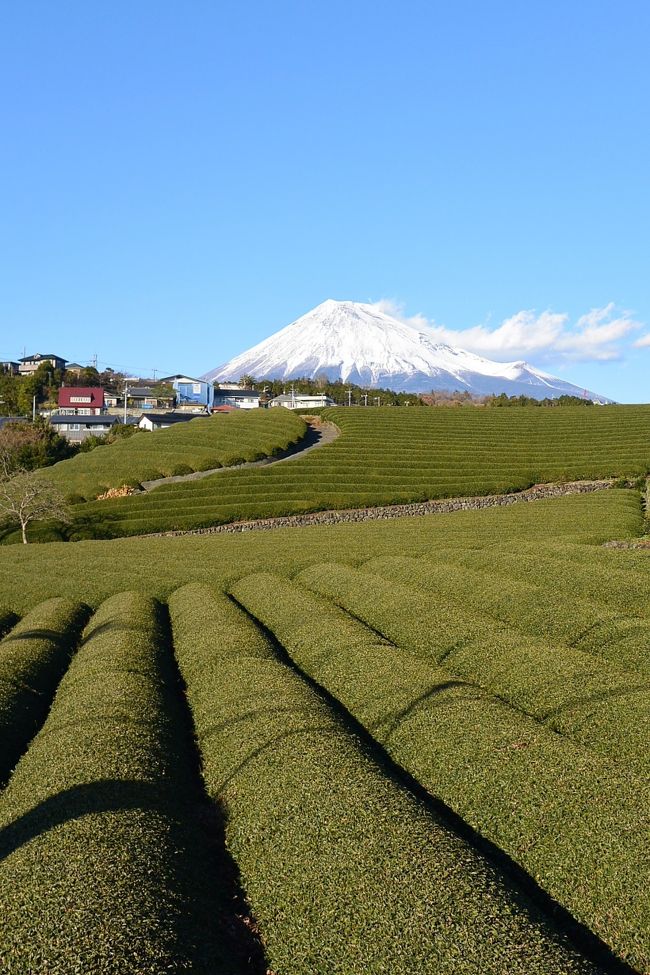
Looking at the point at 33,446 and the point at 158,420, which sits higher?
the point at 158,420

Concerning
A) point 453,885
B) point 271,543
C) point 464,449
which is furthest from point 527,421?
point 453,885

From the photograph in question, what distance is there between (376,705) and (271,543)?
81.0ft

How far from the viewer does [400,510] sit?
193 feet

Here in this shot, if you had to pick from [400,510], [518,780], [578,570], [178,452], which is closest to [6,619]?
[578,570]

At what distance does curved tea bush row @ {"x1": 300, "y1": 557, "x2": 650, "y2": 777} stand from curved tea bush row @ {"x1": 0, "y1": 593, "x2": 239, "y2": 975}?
6.26m

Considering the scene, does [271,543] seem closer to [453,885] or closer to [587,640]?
[587,640]

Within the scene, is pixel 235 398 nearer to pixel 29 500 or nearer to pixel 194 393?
pixel 194 393

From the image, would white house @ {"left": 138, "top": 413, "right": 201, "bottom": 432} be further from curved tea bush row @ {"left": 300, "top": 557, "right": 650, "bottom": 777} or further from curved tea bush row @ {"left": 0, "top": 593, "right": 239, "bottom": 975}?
curved tea bush row @ {"left": 0, "top": 593, "right": 239, "bottom": 975}

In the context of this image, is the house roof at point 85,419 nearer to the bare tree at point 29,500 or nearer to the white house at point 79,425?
the white house at point 79,425

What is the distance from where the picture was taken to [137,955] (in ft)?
24.3

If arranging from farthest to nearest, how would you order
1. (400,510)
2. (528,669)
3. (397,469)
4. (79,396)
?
(79,396)
(397,469)
(400,510)
(528,669)

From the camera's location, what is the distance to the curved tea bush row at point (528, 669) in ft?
42.1

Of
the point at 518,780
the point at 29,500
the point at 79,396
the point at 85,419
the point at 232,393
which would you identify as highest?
the point at 232,393

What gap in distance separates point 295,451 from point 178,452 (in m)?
11.4
